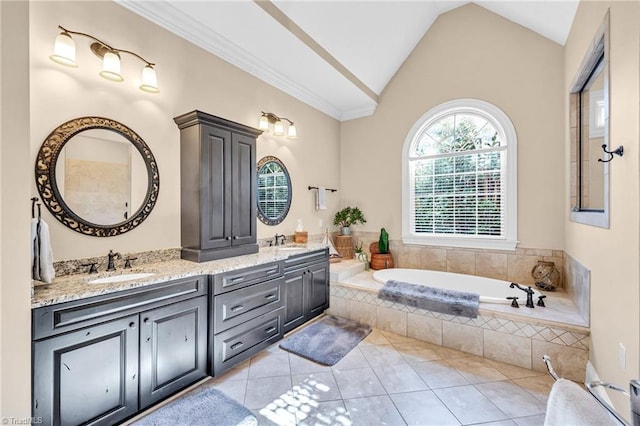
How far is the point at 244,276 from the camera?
2334 mm

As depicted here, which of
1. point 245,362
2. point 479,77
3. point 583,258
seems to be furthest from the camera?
point 479,77

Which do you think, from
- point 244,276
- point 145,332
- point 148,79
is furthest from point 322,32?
point 145,332

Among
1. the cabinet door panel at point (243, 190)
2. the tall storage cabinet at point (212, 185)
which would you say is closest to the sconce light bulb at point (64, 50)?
the tall storage cabinet at point (212, 185)

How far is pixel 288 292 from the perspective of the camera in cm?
284

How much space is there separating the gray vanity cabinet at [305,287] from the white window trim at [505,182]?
1436 mm

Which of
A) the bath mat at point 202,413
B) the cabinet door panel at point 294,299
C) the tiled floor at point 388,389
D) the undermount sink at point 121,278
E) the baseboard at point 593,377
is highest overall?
the undermount sink at point 121,278

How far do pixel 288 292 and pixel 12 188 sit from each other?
2154 mm

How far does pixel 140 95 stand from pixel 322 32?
1.87 metres

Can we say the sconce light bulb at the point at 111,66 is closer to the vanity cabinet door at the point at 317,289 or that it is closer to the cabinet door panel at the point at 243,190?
the cabinet door panel at the point at 243,190

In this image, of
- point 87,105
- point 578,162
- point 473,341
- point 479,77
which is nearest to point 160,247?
point 87,105

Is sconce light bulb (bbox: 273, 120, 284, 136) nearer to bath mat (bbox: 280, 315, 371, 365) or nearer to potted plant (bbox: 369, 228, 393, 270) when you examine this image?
potted plant (bbox: 369, 228, 393, 270)

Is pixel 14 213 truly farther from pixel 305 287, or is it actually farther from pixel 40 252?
pixel 305 287

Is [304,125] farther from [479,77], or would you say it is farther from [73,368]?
[73,368]

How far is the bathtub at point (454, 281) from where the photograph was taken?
3.11 metres
